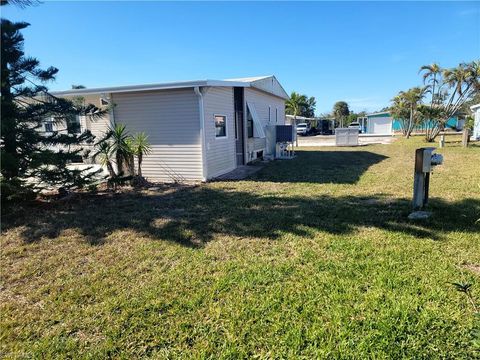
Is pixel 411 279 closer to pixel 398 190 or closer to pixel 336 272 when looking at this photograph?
pixel 336 272

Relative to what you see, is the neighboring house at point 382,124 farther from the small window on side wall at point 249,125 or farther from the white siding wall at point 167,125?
the white siding wall at point 167,125

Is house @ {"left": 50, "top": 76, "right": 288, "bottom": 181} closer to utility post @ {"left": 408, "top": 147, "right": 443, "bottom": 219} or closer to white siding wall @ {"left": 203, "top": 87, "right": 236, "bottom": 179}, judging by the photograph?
white siding wall @ {"left": 203, "top": 87, "right": 236, "bottom": 179}

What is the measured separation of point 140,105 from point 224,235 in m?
6.34

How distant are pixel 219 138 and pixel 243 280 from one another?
23.7 ft

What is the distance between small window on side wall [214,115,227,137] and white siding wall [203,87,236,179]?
12cm

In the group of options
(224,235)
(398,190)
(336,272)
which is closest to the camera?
(336,272)

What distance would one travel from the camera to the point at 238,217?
17.5 ft

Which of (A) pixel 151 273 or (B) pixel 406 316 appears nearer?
(B) pixel 406 316

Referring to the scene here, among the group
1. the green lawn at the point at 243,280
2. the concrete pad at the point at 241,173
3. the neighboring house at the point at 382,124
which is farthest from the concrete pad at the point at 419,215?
the neighboring house at the point at 382,124

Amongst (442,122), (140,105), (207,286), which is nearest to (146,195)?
(140,105)

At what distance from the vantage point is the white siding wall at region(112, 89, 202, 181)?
8.91 metres

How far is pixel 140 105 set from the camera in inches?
367

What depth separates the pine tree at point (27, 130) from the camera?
558 cm

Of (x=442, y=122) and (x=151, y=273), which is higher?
(x=442, y=122)
